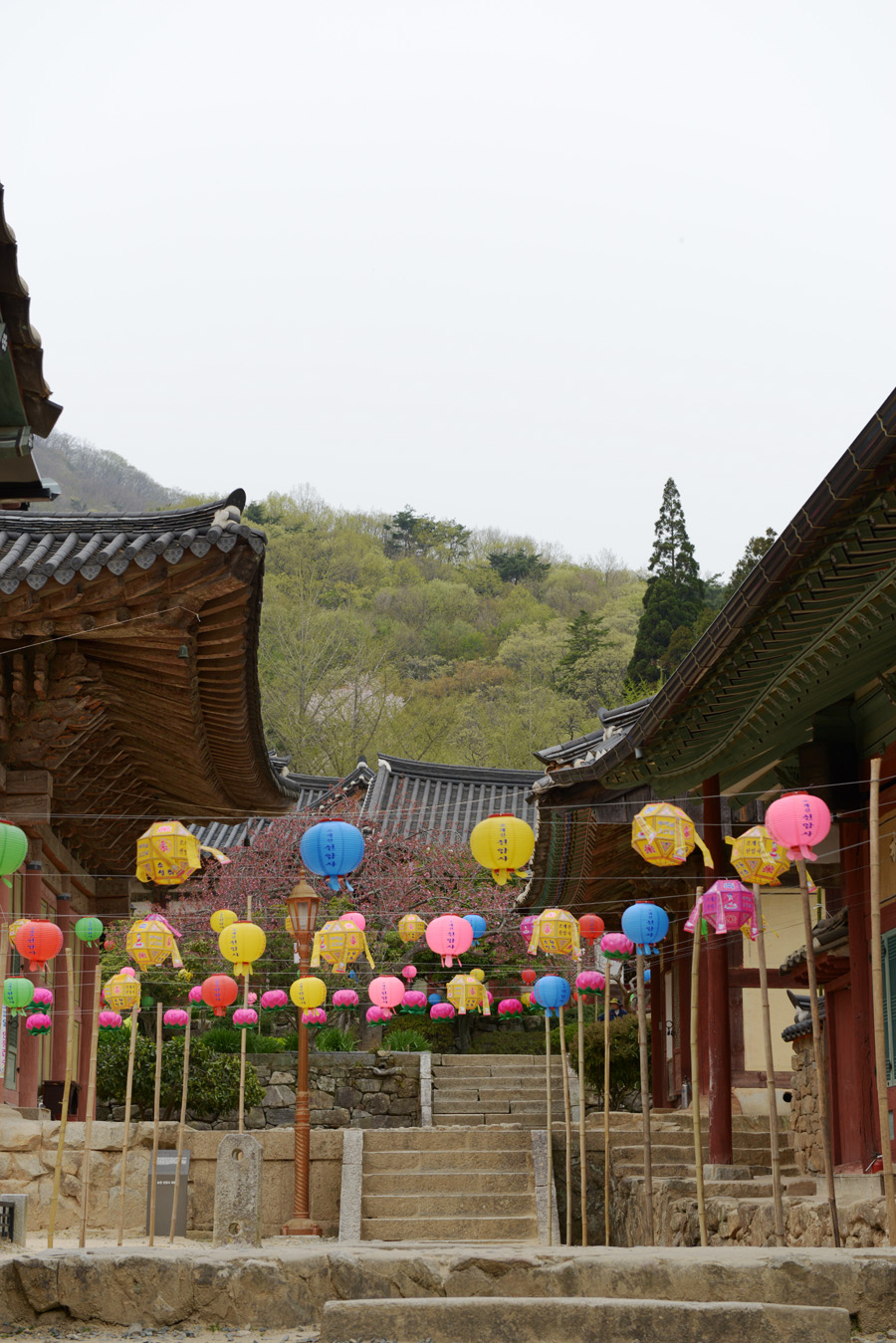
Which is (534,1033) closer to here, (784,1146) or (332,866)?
(784,1146)

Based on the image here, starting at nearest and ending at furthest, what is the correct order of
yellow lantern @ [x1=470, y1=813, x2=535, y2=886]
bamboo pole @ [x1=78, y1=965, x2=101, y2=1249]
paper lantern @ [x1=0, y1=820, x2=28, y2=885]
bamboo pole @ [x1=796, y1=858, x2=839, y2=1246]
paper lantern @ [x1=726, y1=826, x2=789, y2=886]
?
bamboo pole @ [x1=796, y1=858, x2=839, y2=1246] < paper lantern @ [x1=0, y1=820, x2=28, y2=885] < paper lantern @ [x1=726, y1=826, x2=789, y2=886] < bamboo pole @ [x1=78, y1=965, x2=101, y2=1249] < yellow lantern @ [x1=470, y1=813, x2=535, y2=886]

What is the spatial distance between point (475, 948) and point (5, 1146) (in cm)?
1793

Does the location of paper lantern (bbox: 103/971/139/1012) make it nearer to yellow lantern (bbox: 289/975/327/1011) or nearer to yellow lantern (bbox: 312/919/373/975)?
yellow lantern (bbox: 289/975/327/1011)

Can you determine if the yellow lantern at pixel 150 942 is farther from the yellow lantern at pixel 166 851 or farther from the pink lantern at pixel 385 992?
the pink lantern at pixel 385 992

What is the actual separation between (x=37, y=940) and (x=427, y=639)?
171ft

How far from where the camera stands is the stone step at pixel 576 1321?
4117mm

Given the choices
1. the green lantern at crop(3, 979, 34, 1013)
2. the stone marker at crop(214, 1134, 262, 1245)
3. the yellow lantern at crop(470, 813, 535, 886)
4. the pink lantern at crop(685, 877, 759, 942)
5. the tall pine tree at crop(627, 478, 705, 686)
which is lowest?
the stone marker at crop(214, 1134, 262, 1245)

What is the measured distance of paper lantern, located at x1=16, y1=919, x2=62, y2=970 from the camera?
10.6 m

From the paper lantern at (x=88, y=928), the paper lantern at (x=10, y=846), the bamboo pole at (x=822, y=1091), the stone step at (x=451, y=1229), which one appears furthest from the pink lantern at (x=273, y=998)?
the bamboo pole at (x=822, y=1091)

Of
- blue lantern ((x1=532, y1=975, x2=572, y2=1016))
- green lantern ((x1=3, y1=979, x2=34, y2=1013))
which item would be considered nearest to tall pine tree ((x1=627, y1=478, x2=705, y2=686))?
blue lantern ((x1=532, y1=975, x2=572, y2=1016))

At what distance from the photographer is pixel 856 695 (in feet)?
31.6

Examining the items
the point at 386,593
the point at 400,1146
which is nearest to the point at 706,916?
the point at 400,1146

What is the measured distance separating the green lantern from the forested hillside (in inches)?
1223

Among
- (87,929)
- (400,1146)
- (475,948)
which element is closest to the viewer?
(87,929)
